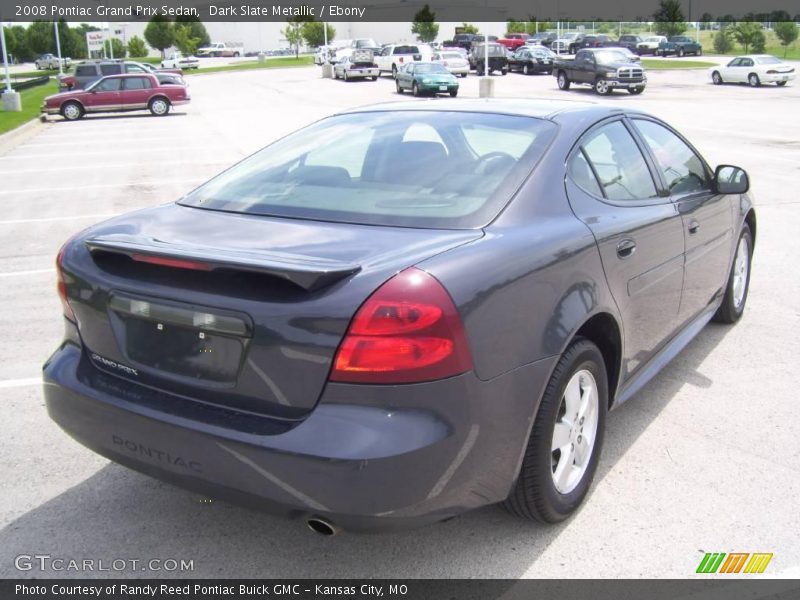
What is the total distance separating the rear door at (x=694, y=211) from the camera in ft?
13.9

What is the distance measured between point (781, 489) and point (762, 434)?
0.58 meters

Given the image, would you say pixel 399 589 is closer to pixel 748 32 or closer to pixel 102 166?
pixel 102 166

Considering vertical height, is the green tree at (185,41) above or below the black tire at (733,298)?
above

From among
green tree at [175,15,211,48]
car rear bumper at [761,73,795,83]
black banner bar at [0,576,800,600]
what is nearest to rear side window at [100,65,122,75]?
car rear bumper at [761,73,795,83]

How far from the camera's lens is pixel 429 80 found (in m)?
34.2

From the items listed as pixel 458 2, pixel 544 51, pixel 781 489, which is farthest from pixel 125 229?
pixel 458 2

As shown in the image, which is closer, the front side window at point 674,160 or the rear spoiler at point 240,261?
the rear spoiler at point 240,261

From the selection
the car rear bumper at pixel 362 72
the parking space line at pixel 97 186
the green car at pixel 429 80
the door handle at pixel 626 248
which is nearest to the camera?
the door handle at pixel 626 248

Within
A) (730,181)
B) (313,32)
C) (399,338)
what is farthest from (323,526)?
(313,32)

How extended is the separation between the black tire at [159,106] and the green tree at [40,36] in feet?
267

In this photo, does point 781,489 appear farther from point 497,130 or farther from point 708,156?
point 708,156

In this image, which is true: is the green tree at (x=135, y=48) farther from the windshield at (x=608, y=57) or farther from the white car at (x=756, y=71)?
the white car at (x=756, y=71)

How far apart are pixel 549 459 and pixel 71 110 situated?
95.0 ft

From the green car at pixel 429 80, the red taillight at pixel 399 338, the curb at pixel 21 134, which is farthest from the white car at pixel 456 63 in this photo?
the red taillight at pixel 399 338
